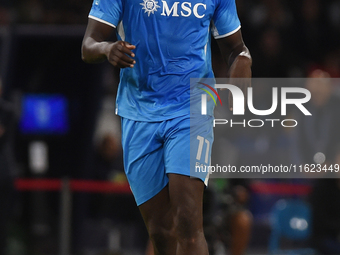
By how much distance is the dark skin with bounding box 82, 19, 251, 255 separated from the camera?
9.73 feet

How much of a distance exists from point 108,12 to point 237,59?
808 millimetres

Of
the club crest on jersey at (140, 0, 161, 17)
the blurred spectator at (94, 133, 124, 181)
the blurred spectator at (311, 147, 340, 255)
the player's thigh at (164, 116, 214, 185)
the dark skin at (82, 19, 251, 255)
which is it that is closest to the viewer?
the dark skin at (82, 19, 251, 255)

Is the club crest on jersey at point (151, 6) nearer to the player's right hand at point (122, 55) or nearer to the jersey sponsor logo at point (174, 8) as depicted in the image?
the jersey sponsor logo at point (174, 8)

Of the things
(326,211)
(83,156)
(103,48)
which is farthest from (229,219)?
(103,48)

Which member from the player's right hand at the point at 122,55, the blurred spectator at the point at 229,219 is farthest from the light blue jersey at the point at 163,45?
the blurred spectator at the point at 229,219

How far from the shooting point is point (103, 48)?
3.01 meters

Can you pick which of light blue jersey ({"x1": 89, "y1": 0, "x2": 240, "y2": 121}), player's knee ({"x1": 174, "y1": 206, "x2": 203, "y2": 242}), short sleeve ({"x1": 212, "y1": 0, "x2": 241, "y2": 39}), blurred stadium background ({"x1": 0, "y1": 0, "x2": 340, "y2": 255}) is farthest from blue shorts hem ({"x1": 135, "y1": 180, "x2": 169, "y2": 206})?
blurred stadium background ({"x1": 0, "y1": 0, "x2": 340, "y2": 255})

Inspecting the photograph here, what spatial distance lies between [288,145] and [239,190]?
1.49 m

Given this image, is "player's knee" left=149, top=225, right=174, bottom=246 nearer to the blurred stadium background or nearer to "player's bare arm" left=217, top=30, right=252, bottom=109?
"player's bare arm" left=217, top=30, right=252, bottom=109

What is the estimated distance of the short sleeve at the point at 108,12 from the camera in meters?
3.21

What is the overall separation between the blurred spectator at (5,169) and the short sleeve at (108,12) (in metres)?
2.86

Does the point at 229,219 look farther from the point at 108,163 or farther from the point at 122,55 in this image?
the point at 122,55

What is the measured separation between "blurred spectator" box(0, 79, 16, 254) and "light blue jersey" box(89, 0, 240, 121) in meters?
2.88

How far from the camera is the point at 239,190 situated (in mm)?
6121
